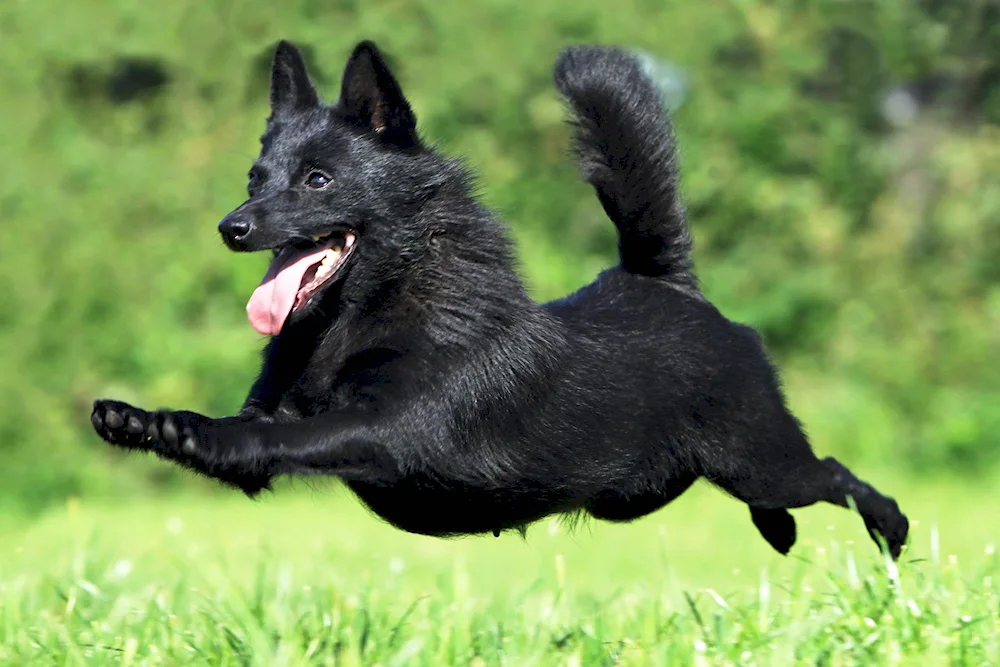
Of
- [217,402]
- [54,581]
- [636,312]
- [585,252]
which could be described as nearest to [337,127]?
[636,312]

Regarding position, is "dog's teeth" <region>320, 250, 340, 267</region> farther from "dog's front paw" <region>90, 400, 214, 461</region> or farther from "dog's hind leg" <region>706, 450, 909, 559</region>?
"dog's hind leg" <region>706, 450, 909, 559</region>

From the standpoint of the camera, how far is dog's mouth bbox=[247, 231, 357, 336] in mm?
3232

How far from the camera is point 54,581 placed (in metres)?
4.24

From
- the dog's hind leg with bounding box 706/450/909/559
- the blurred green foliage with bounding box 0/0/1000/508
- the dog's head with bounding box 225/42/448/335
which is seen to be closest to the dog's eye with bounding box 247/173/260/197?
the dog's head with bounding box 225/42/448/335

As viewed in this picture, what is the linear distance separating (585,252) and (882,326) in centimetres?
272

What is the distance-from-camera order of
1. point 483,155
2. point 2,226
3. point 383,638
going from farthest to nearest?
point 483,155 < point 2,226 < point 383,638

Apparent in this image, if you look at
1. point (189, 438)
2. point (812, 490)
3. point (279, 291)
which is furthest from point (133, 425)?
point (812, 490)

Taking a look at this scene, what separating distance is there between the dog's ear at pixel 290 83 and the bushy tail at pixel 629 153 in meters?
0.83

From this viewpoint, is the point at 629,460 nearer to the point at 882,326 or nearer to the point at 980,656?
the point at 980,656

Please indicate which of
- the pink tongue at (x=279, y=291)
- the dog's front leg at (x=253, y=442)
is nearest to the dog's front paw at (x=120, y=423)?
the dog's front leg at (x=253, y=442)

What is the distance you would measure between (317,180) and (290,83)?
45cm

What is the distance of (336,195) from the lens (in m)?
3.38

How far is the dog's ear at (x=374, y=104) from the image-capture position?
3.49 metres

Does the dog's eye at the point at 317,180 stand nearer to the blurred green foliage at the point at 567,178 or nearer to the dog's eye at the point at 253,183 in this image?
the dog's eye at the point at 253,183
